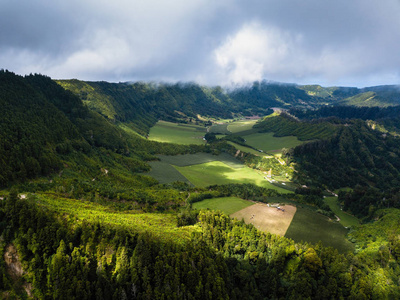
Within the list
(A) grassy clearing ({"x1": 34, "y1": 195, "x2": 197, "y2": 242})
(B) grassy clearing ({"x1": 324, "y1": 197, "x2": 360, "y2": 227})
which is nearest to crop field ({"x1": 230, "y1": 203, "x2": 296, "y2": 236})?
(A) grassy clearing ({"x1": 34, "y1": 195, "x2": 197, "y2": 242})

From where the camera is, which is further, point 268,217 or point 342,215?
point 342,215

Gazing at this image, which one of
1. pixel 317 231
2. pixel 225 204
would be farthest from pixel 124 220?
pixel 317 231

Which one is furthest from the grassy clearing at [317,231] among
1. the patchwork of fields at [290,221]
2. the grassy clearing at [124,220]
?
the grassy clearing at [124,220]

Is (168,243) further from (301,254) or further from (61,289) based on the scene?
(301,254)

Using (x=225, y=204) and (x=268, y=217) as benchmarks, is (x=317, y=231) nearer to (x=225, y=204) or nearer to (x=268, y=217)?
(x=268, y=217)

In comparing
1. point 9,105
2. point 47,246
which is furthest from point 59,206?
point 9,105
